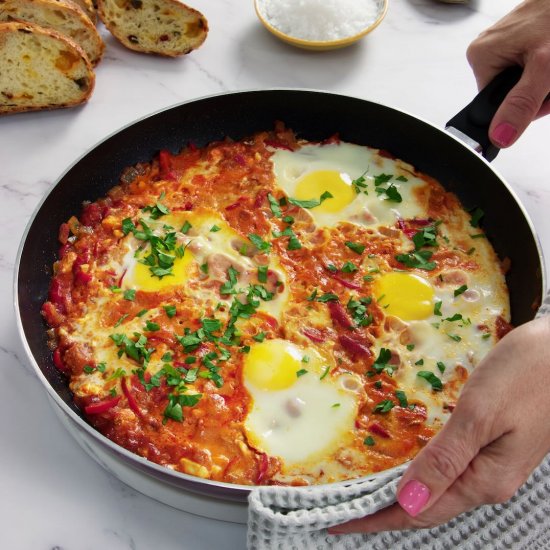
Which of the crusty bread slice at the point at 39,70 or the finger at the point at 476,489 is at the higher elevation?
the finger at the point at 476,489

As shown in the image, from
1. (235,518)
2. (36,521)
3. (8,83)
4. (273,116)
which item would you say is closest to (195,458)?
(235,518)

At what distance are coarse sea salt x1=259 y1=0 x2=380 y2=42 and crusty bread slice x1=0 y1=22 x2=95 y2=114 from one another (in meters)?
1.14

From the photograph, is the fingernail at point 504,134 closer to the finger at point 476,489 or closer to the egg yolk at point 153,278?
the egg yolk at point 153,278

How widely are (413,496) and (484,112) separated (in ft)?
5.92

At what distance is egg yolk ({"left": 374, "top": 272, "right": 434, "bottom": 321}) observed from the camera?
2.90 metres

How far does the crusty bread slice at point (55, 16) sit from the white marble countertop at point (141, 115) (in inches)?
10.2

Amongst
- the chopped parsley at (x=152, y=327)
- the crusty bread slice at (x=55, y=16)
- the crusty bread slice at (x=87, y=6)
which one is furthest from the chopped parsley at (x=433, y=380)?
the crusty bread slice at (x=87, y=6)

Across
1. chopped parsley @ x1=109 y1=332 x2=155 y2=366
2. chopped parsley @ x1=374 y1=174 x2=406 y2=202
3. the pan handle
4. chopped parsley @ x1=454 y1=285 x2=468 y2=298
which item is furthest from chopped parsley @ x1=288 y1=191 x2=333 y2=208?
chopped parsley @ x1=109 y1=332 x2=155 y2=366

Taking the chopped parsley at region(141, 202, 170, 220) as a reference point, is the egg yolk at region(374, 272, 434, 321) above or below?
above

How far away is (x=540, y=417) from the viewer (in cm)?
197

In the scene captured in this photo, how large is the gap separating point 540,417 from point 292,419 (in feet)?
2.95

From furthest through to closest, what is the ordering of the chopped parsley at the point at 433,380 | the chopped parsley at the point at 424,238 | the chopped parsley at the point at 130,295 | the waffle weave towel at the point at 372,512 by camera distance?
the chopped parsley at the point at 424,238 → the chopped parsley at the point at 130,295 → the chopped parsley at the point at 433,380 → the waffle weave towel at the point at 372,512

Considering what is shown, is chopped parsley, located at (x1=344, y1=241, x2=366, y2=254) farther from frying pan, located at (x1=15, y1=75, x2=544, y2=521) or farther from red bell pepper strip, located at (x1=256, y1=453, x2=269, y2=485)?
red bell pepper strip, located at (x1=256, y1=453, x2=269, y2=485)

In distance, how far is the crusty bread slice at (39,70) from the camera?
11.5 feet
